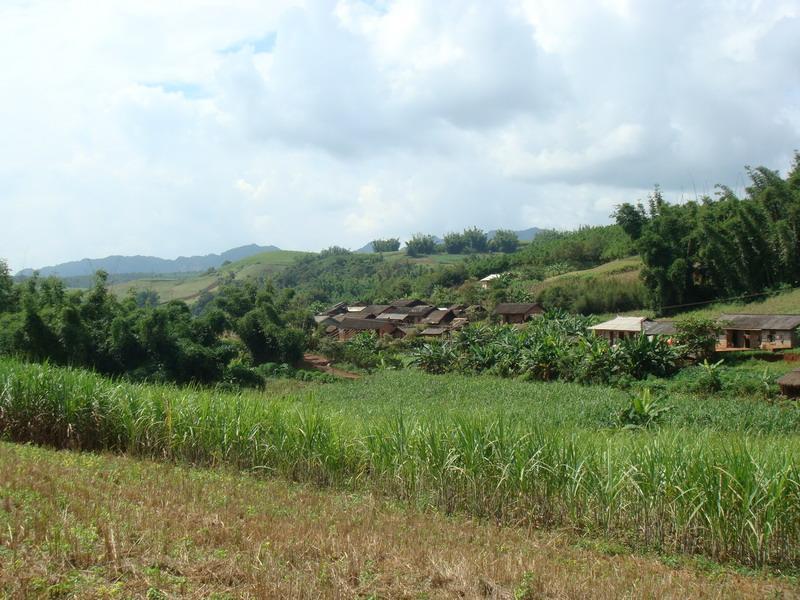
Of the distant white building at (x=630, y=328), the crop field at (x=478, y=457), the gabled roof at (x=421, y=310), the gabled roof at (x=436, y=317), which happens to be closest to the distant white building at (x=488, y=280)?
the gabled roof at (x=421, y=310)

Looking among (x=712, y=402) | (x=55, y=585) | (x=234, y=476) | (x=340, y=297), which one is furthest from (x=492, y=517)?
(x=340, y=297)

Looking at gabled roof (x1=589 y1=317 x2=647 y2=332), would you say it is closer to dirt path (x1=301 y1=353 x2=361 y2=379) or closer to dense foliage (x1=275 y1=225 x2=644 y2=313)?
dense foliage (x1=275 y1=225 x2=644 y2=313)

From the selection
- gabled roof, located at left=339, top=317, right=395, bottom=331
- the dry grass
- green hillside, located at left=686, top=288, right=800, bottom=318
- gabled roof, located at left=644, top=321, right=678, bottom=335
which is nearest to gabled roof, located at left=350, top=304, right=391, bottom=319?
gabled roof, located at left=339, top=317, right=395, bottom=331

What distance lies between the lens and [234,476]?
1004cm

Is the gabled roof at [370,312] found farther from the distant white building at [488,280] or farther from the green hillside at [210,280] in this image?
the green hillside at [210,280]

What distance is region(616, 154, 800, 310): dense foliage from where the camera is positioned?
4422 cm

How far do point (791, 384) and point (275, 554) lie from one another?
23811 millimetres

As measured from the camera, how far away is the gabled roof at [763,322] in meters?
32.7

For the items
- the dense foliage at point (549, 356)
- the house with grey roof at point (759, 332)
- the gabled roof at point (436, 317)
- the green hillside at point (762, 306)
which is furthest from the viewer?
the gabled roof at point (436, 317)

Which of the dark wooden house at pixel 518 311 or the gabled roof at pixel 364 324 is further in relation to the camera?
the gabled roof at pixel 364 324

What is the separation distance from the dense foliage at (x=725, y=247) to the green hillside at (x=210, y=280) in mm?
79006

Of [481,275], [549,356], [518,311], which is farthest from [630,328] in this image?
[481,275]

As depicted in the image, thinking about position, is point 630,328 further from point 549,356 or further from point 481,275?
point 481,275

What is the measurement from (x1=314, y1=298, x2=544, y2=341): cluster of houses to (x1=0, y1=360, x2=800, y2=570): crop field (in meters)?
43.2
